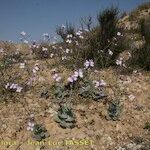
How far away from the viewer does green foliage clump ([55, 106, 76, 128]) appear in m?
6.54

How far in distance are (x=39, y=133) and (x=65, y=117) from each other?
1.70ft

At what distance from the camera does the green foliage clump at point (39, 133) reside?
6270mm

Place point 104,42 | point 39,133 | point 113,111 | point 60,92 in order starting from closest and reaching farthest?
point 39,133 < point 113,111 < point 60,92 < point 104,42

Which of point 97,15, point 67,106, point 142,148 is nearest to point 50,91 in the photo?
point 67,106

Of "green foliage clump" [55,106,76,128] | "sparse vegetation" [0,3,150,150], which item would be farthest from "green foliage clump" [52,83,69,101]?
"green foliage clump" [55,106,76,128]

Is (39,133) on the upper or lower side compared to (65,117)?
lower

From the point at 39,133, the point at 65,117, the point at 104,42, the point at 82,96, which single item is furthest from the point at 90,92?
the point at 104,42

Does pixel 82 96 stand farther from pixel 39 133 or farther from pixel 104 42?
pixel 104 42

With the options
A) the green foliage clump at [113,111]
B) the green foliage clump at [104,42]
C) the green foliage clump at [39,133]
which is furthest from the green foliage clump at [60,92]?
the green foliage clump at [104,42]

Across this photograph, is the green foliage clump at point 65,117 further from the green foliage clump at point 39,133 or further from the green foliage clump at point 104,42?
the green foliage clump at point 104,42

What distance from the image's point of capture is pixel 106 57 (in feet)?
29.8

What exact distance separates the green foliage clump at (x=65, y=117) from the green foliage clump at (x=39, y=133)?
336 mm

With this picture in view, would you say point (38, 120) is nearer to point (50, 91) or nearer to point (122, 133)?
point (50, 91)

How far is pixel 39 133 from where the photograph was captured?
248 inches
